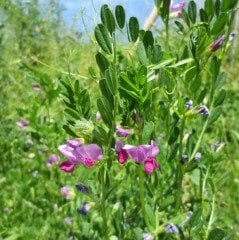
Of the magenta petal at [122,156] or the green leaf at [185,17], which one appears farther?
the green leaf at [185,17]

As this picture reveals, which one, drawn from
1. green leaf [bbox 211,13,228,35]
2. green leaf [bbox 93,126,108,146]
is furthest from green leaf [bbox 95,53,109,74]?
green leaf [bbox 211,13,228,35]

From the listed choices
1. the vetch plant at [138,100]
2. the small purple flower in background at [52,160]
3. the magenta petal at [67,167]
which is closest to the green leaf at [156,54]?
the vetch plant at [138,100]

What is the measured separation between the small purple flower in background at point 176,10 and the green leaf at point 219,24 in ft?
0.35

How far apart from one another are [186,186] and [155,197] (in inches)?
37.0

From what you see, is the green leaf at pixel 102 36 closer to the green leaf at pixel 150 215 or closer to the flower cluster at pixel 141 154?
the flower cluster at pixel 141 154

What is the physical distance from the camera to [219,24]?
993 mm

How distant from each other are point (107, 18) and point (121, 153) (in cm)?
23

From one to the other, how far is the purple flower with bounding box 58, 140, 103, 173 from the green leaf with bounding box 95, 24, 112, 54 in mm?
166

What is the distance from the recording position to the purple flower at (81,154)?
0.89m

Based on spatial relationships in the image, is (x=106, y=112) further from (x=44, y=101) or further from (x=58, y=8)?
(x=58, y=8)

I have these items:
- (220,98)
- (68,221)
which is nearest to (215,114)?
(220,98)

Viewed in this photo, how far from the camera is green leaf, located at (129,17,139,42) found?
3.20ft

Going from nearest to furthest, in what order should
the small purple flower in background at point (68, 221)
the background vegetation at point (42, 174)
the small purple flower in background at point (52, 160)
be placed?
the background vegetation at point (42, 174) < the small purple flower in background at point (68, 221) < the small purple flower in background at point (52, 160)

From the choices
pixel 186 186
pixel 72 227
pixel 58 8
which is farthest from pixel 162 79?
pixel 58 8
